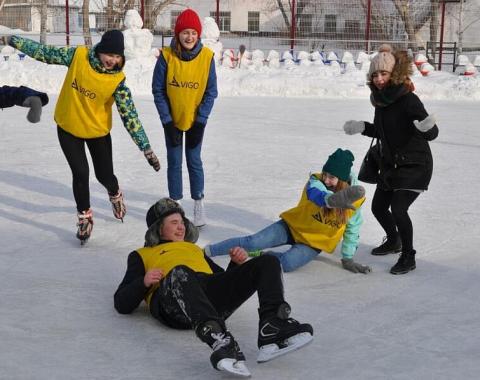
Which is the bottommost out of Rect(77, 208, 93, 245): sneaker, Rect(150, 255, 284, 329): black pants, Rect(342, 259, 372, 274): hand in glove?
Rect(342, 259, 372, 274): hand in glove

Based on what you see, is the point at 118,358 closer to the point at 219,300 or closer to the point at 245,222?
the point at 219,300

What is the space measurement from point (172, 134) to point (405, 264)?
6.23 feet

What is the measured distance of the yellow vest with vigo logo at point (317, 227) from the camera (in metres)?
4.26

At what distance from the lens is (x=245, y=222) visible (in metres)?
5.40

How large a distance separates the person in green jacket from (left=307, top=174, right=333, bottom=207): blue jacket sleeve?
3.93ft

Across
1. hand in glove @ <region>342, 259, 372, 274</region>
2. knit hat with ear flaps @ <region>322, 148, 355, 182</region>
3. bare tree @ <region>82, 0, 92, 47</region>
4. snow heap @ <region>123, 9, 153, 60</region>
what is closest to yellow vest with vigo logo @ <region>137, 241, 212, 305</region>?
knit hat with ear flaps @ <region>322, 148, 355, 182</region>

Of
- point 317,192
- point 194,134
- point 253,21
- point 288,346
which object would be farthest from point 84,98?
point 253,21

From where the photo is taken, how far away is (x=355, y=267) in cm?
425

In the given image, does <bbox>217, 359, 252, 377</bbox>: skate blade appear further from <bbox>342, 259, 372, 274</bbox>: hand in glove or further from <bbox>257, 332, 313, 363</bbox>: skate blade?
<bbox>342, 259, 372, 274</bbox>: hand in glove

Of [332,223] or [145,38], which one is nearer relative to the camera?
[332,223]

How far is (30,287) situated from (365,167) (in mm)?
2076

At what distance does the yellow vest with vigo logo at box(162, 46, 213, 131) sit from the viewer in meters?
5.11

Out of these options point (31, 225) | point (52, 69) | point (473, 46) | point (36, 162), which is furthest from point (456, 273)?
point (473, 46)

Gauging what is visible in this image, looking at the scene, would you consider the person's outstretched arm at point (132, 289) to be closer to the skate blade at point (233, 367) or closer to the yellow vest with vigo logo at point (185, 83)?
the skate blade at point (233, 367)
